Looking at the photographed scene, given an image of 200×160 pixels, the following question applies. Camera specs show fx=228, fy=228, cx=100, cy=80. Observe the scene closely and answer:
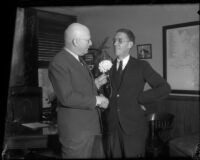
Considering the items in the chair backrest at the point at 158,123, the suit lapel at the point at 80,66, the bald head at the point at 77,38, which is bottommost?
the chair backrest at the point at 158,123

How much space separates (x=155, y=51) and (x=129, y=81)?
0.16m

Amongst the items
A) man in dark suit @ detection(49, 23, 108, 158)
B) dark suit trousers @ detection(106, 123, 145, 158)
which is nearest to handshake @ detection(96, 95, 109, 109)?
man in dark suit @ detection(49, 23, 108, 158)

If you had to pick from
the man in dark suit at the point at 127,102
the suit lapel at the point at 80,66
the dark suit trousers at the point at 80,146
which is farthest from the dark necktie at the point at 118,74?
the dark suit trousers at the point at 80,146

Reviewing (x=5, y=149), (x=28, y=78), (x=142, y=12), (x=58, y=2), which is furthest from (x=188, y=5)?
(x=5, y=149)

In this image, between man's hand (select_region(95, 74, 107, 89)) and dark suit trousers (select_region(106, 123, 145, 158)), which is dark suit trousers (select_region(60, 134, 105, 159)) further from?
man's hand (select_region(95, 74, 107, 89))

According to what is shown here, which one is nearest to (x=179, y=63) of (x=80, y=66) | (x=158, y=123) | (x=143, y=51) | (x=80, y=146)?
(x=143, y=51)

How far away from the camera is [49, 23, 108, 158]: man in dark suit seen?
0.85 m

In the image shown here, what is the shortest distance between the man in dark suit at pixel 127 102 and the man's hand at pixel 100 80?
28 mm

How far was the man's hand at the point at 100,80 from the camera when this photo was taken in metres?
0.90

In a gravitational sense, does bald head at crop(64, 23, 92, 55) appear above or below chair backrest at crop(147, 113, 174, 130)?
above

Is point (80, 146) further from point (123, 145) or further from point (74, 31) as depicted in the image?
point (74, 31)

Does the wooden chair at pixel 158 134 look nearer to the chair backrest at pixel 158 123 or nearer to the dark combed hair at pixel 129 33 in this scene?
the chair backrest at pixel 158 123

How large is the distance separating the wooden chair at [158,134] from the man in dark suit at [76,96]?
0.20 m

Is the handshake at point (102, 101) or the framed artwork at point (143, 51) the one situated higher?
the framed artwork at point (143, 51)
